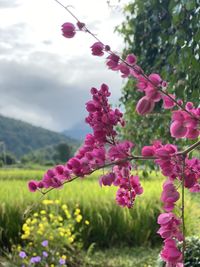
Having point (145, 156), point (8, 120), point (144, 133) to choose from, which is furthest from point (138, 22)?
point (8, 120)

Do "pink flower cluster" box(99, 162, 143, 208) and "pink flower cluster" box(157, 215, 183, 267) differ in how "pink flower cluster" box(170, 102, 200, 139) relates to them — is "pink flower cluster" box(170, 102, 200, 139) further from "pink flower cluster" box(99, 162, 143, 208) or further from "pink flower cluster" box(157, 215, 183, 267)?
"pink flower cluster" box(99, 162, 143, 208)

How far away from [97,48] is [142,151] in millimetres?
265

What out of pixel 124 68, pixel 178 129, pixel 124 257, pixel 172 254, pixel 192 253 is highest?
pixel 124 68

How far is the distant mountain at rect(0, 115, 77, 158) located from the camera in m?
91.8

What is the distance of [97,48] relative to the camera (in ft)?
4.54

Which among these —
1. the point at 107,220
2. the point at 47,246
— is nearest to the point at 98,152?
the point at 47,246

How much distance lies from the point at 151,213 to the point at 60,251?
1560 millimetres

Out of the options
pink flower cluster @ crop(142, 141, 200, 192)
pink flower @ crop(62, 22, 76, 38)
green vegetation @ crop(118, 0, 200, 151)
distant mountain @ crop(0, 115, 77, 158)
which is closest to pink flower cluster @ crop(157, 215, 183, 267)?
pink flower cluster @ crop(142, 141, 200, 192)

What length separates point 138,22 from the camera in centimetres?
506

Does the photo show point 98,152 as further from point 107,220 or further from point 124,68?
point 107,220

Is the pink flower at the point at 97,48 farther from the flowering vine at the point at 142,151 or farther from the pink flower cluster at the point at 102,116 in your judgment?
the pink flower cluster at the point at 102,116

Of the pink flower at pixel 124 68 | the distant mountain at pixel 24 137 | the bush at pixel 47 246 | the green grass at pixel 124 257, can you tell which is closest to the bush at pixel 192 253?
the green grass at pixel 124 257

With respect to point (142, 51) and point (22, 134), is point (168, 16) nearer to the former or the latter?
point (142, 51)

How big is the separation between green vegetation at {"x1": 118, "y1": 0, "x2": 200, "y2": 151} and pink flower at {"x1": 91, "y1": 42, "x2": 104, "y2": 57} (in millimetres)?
2226
